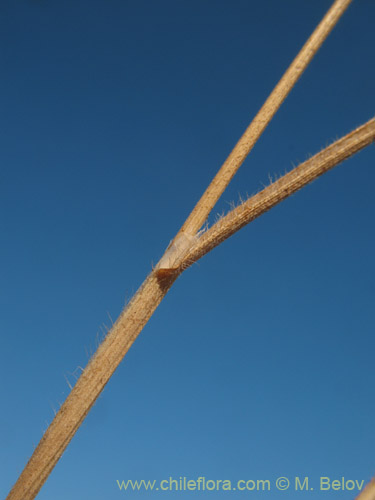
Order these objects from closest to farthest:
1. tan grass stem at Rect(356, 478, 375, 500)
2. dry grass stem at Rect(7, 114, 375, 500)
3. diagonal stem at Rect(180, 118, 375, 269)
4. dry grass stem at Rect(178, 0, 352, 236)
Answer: tan grass stem at Rect(356, 478, 375, 500) → dry grass stem at Rect(7, 114, 375, 500) → diagonal stem at Rect(180, 118, 375, 269) → dry grass stem at Rect(178, 0, 352, 236)

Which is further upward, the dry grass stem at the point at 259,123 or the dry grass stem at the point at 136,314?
the dry grass stem at the point at 259,123

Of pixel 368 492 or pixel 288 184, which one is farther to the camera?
pixel 288 184

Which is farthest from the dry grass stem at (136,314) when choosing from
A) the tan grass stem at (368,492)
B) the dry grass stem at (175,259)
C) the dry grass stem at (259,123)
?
the tan grass stem at (368,492)

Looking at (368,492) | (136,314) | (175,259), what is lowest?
(368,492)

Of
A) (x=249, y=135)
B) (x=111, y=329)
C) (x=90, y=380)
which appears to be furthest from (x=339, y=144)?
(x=90, y=380)

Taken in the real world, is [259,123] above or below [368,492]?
above

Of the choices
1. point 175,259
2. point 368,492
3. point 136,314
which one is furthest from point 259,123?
point 368,492

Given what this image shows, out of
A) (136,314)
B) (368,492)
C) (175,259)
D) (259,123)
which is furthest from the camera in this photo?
(259,123)

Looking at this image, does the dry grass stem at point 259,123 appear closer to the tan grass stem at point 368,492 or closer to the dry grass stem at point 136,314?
the dry grass stem at point 136,314

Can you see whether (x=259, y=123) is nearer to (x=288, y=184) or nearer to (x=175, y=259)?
(x=288, y=184)

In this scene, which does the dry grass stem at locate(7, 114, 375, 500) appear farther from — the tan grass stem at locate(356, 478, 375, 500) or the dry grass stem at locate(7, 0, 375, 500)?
the tan grass stem at locate(356, 478, 375, 500)

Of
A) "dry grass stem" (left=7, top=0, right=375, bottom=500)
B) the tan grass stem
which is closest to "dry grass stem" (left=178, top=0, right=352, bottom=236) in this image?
"dry grass stem" (left=7, top=0, right=375, bottom=500)
